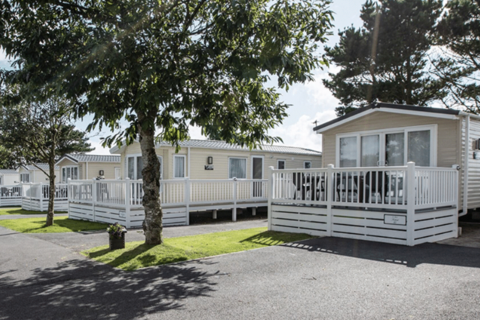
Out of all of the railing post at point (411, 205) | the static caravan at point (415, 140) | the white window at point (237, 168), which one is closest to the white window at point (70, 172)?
the white window at point (237, 168)

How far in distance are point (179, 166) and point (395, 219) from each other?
30.2 ft

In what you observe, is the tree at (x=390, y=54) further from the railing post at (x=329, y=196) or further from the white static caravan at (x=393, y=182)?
the railing post at (x=329, y=196)

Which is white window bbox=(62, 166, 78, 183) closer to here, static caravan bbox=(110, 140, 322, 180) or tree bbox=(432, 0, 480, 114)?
static caravan bbox=(110, 140, 322, 180)

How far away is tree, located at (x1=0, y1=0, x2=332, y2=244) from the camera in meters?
5.87

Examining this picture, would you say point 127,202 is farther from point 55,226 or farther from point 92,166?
point 92,166

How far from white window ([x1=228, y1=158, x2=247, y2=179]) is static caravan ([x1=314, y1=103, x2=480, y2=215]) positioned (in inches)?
240

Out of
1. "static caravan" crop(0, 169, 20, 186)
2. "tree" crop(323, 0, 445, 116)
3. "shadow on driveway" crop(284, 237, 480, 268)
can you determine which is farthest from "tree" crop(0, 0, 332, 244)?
"static caravan" crop(0, 169, 20, 186)

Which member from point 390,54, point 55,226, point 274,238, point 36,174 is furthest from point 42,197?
point 390,54

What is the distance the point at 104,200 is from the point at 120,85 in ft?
24.7

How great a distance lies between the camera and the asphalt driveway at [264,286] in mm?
4059

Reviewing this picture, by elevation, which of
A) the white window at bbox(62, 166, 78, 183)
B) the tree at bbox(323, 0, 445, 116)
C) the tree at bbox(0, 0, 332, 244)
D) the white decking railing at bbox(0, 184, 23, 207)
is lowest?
the white decking railing at bbox(0, 184, 23, 207)

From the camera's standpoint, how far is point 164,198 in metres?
12.1

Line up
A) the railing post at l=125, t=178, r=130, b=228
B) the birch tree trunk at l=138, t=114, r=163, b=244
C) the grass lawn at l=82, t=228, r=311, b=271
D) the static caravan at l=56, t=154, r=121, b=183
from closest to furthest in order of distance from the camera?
the grass lawn at l=82, t=228, r=311, b=271
the birch tree trunk at l=138, t=114, r=163, b=244
the railing post at l=125, t=178, r=130, b=228
the static caravan at l=56, t=154, r=121, b=183

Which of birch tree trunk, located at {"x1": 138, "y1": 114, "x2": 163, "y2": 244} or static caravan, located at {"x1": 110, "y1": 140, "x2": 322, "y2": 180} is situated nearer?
birch tree trunk, located at {"x1": 138, "y1": 114, "x2": 163, "y2": 244}
